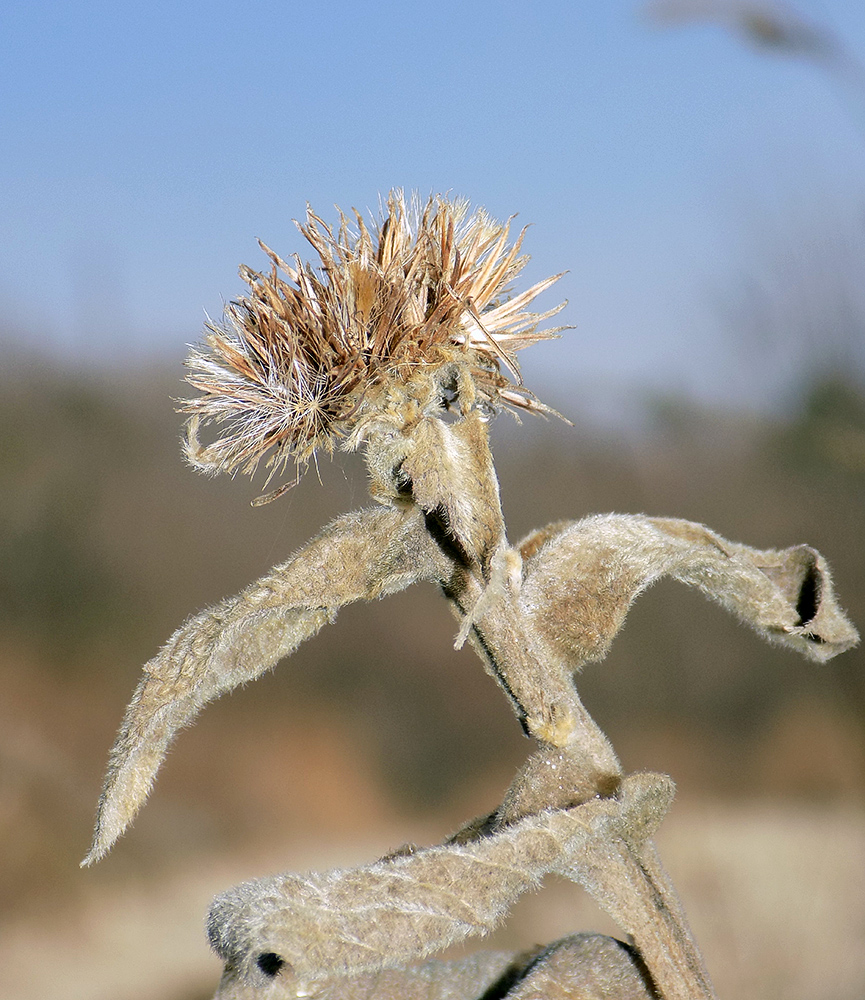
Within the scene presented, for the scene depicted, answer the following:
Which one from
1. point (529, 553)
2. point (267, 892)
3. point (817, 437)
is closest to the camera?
point (267, 892)

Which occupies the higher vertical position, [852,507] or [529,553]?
[852,507]

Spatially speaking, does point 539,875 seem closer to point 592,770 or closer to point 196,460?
point 592,770

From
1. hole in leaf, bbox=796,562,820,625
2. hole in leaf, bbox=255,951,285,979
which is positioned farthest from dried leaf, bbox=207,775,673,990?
hole in leaf, bbox=796,562,820,625

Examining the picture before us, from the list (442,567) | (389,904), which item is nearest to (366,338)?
(442,567)

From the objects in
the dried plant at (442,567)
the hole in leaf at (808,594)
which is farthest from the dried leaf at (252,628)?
the hole in leaf at (808,594)

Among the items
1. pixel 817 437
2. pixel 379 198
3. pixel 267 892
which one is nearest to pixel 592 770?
pixel 267 892

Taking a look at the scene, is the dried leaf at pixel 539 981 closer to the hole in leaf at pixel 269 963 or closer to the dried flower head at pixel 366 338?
the hole in leaf at pixel 269 963

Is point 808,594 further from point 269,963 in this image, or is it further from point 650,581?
point 269,963
